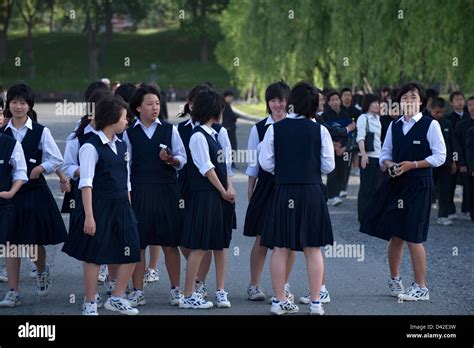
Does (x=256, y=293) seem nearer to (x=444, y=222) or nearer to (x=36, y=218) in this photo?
(x=36, y=218)

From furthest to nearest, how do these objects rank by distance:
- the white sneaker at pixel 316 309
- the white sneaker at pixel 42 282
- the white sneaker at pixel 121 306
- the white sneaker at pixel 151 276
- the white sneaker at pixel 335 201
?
the white sneaker at pixel 335 201, the white sneaker at pixel 151 276, the white sneaker at pixel 42 282, the white sneaker at pixel 121 306, the white sneaker at pixel 316 309

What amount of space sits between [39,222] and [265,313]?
2171mm

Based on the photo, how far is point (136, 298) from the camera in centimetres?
925

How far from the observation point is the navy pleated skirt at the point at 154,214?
9.41 metres

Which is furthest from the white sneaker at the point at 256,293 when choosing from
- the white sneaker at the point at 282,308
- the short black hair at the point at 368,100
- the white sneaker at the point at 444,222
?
the short black hair at the point at 368,100

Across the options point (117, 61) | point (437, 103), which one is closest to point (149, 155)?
point (437, 103)

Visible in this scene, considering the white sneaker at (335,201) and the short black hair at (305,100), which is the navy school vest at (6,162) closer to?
the short black hair at (305,100)

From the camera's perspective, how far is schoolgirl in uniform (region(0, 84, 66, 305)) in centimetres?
957

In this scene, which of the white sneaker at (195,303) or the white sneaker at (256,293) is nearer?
the white sneaker at (195,303)

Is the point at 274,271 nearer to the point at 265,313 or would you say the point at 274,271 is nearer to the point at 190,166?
the point at 265,313

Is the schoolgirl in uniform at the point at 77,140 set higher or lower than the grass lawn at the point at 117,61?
higher

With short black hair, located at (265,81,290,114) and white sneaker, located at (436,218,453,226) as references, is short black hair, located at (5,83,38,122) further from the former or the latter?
white sneaker, located at (436,218,453,226)

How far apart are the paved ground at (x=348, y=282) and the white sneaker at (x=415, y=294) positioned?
9 centimetres

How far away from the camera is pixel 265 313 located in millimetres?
8883
